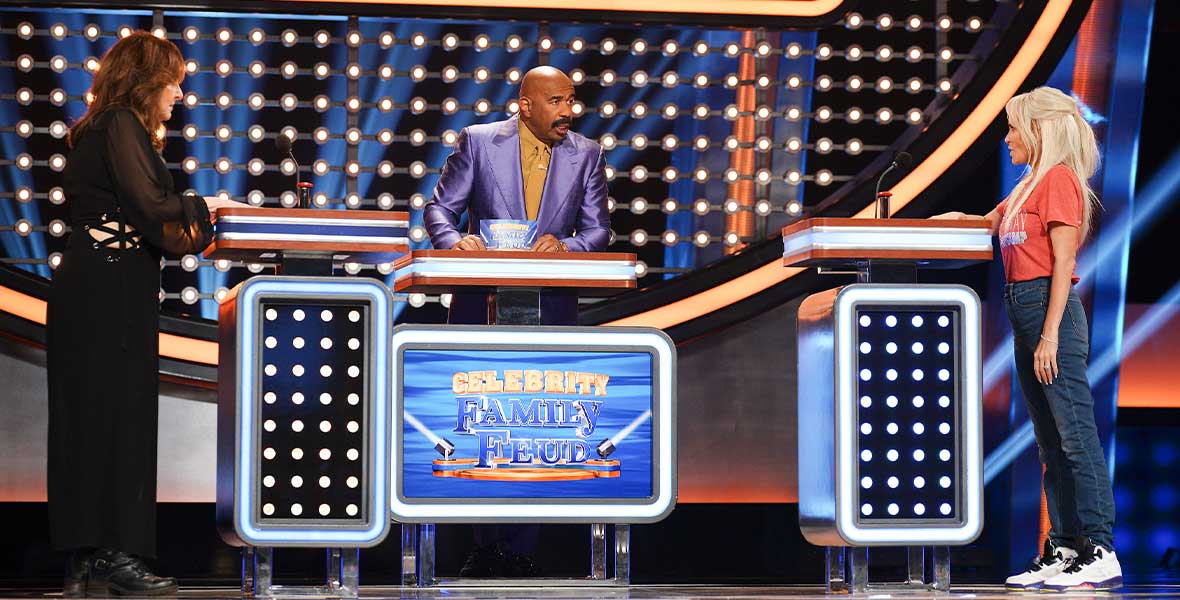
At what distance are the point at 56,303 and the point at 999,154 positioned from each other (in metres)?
4.11

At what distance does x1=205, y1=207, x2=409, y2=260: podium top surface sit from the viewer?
420 cm

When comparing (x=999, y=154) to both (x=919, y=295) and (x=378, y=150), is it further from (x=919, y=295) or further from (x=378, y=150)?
(x=378, y=150)

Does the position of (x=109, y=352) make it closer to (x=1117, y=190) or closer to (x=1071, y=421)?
(x=1071, y=421)

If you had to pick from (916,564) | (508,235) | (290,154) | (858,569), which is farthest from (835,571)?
(290,154)

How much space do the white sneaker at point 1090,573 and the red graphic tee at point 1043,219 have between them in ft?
2.83

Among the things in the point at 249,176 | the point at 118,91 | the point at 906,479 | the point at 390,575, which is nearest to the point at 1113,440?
the point at 906,479

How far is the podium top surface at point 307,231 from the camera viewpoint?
4203 millimetres

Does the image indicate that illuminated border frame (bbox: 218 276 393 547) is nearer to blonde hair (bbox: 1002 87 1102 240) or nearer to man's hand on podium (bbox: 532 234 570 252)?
man's hand on podium (bbox: 532 234 570 252)

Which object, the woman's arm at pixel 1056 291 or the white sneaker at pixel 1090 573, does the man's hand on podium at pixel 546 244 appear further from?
the white sneaker at pixel 1090 573

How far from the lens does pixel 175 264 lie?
6.24 meters

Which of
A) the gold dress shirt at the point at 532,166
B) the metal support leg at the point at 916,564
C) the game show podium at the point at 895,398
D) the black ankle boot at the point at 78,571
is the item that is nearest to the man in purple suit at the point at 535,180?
the gold dress shirt at the point at 532,166

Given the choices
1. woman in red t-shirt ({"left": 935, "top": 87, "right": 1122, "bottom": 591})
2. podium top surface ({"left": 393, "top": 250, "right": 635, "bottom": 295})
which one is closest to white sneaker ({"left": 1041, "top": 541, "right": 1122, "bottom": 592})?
woman in red t-shirt ({"left": 935, "top": 87, "right": 1122, "bottom": 591})

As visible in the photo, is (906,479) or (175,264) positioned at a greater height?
(175,264)

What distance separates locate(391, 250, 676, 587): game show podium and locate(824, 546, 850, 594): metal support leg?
0.53 m
